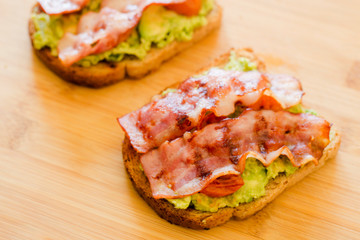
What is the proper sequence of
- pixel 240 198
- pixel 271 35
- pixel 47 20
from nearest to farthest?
pixel 240 198 → pixel 47 20 → pixel 271 35

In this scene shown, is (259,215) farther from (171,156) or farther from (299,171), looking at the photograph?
(171,156)

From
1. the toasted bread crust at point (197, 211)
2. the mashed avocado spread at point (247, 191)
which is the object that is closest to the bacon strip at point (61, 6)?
the toasted bread crust at point (197, 211)

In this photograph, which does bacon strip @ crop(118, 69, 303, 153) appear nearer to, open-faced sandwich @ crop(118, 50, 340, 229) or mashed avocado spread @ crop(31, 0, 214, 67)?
open-faced sandwich @ crop(118, 50, 340, 229)

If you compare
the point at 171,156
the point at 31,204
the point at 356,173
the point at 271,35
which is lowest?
the point at 31,204

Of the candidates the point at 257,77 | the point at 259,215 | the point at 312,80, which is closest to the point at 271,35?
the point at 312,80

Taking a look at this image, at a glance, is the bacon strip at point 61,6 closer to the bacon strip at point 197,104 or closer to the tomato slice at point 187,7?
the tomato slice at point 187,7

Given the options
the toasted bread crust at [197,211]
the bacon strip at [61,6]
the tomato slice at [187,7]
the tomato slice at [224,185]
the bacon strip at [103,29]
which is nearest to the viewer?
the tomato slice at [224,185]

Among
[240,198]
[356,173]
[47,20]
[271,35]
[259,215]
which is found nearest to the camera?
[240,198]

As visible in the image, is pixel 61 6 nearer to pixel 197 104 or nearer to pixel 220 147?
pixel 197 104
